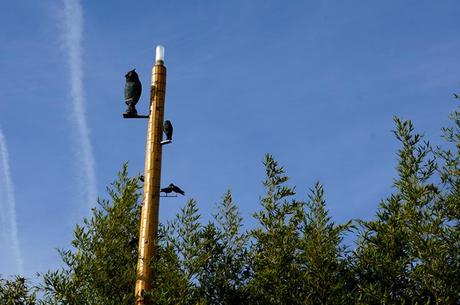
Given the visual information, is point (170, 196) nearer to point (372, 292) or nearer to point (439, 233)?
point (372, 292)

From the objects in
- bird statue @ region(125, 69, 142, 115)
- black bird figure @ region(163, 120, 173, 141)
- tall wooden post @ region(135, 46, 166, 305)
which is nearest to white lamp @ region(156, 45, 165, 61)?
tall wooden post @ region(135, 46, 166, 305)

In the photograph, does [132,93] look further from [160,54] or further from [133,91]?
[160,54]

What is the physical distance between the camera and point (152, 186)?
39.2 feet

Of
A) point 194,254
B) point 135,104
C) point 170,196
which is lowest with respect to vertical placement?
point 194,254

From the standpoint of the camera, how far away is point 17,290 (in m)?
14.8

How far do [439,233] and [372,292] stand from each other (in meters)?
1.58

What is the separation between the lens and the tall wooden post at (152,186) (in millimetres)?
11539

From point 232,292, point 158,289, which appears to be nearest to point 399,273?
point 232,292

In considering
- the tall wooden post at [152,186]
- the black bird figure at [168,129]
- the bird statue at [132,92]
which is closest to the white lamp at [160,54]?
the tall wooden post at [152,186]

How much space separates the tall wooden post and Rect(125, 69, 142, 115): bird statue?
0.80 ft

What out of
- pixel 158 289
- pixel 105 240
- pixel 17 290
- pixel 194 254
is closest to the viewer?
pixel 158 289

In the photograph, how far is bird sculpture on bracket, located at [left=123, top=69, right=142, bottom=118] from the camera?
1260 cm

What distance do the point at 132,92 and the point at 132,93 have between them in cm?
2

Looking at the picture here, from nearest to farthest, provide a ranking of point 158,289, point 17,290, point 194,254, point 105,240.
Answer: point 158,289 → point 194,254 → point 105,240 → point 17,290
